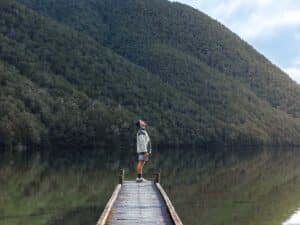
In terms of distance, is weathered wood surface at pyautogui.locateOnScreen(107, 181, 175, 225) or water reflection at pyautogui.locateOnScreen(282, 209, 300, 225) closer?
weathered wood surface at pyautogui.locateOnScreen(107, 181, 175, 225)

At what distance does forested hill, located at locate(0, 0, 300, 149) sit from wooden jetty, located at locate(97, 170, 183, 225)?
57.0 metres

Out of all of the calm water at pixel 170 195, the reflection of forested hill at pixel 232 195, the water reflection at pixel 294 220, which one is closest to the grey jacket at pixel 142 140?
the calm water at pixel 170 195

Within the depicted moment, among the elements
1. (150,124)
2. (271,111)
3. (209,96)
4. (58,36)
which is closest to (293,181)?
(150,124)

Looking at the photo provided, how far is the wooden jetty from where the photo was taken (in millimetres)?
16969

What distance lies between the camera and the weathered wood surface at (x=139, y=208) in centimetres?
1712

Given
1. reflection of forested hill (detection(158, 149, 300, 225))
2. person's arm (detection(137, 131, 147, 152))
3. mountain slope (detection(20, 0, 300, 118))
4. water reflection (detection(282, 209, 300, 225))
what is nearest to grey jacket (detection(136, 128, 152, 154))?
person's arm (detection(137, 131, 147, 152))

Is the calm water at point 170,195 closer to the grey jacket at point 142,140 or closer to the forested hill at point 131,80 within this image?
the grey jacket at point 142,140

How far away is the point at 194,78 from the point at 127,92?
35437mm

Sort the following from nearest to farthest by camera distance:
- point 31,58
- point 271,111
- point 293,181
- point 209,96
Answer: point 293,181
point 31,58
point 209,96
point 271,111

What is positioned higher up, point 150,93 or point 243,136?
point 150,93

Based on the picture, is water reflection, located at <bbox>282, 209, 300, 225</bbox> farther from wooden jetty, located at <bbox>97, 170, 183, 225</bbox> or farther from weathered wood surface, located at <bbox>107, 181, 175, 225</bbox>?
weathered wood surface, located at <bbox>107, 181, 175, 225</bbox>

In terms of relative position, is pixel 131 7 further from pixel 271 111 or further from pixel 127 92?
pixel 127 92

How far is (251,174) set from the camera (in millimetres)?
53875

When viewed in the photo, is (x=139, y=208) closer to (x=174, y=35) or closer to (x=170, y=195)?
(x=170, y=195)
